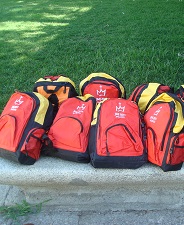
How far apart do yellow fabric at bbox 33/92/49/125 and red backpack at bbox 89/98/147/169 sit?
15.7 inches

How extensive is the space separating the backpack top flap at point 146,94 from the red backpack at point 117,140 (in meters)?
0.32

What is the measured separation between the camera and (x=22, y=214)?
8.99 feet

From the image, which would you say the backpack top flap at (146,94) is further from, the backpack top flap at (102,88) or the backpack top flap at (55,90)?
the backpack top flap at (55,90)

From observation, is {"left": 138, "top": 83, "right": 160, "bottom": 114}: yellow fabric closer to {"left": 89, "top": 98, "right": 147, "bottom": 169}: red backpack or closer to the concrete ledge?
{"left": 89, "top": 98, "right": 147, "bottom": 169}: red backpack

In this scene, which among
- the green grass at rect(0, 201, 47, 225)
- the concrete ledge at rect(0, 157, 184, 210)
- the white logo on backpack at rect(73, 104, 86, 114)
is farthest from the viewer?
the white logo on backpack at rect(73, 104, 86, 114)

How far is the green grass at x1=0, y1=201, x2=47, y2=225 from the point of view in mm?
2725

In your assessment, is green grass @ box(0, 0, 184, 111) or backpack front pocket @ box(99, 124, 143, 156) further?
green grass @ box(0, 0, 184, 111)

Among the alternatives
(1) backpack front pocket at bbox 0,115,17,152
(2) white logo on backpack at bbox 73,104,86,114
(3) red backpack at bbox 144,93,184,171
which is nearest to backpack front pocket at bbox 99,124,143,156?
(3) red backpack at bbox 144,93,184,171

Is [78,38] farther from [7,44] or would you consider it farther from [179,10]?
[179,10]

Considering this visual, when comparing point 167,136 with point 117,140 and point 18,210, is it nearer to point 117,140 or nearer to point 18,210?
point 117,140

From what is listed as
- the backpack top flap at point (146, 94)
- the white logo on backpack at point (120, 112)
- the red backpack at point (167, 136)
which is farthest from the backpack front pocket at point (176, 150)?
the backpack top flap at point (146, 94)

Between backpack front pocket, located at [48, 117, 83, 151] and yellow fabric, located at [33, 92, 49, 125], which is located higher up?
yellow fabric, located at [33, 92, 49, 125]

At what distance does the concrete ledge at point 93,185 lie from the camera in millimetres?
2566

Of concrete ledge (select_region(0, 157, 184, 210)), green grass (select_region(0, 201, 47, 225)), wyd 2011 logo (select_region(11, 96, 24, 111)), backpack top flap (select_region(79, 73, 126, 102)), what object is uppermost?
wyd 2011 logo (select_region(11, 96, 24, 111))
